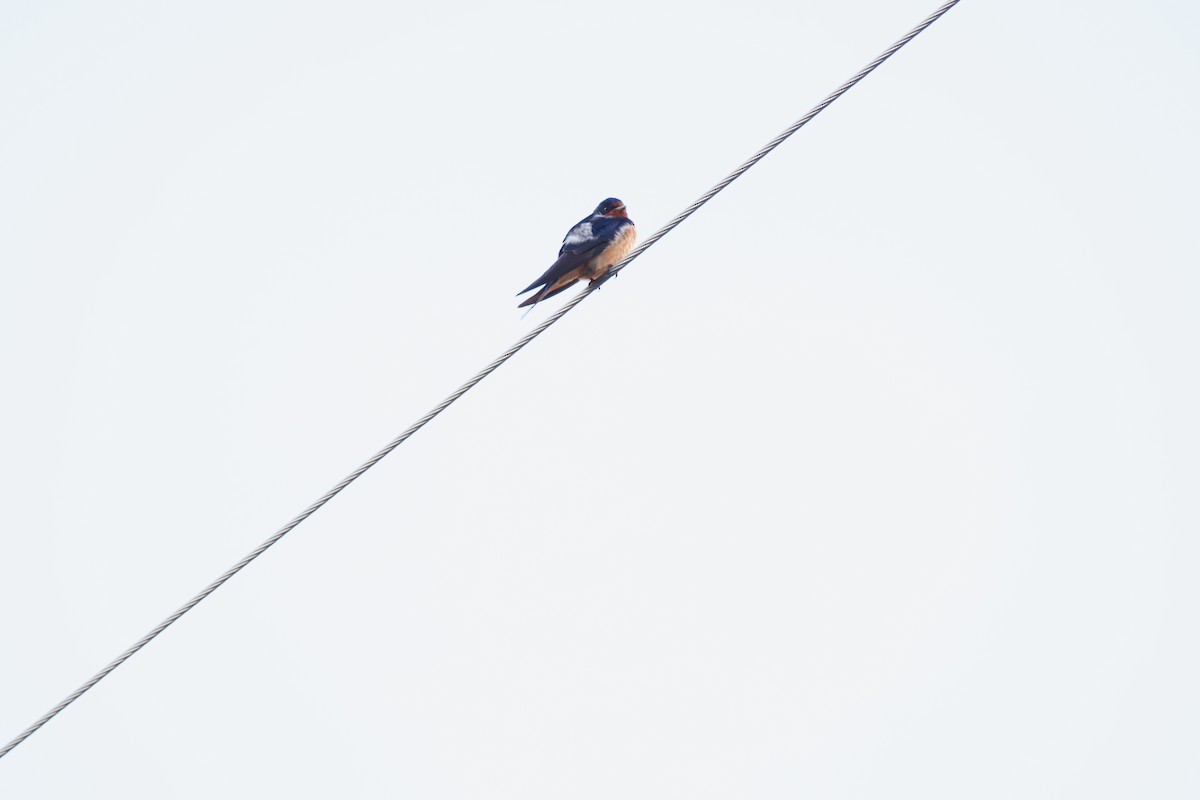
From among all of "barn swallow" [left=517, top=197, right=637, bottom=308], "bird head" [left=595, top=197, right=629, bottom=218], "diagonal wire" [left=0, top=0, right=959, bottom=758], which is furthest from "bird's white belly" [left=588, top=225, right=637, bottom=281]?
"diagonal wire" [left=0, top=0, right=959, bottom=758]

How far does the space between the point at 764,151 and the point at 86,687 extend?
303 centimetres

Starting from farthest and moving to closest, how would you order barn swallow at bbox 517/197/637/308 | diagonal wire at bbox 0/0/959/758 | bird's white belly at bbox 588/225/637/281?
bird's white belly at bbox 588/225/637/281 → barn swallow at bbox 517/197/637/308 → diagonal wire at bbox 0/0/959/758

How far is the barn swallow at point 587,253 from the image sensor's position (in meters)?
8.64

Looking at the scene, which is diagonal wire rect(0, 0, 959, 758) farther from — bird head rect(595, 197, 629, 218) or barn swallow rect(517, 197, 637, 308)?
bird head rect(595, 197, 629, 218)

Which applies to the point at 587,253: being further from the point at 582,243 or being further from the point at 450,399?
the point at 450,399

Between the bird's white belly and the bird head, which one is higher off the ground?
the bird head

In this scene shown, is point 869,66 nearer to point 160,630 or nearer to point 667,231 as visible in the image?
point 667,231

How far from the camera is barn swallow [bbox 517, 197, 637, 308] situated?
28.3ft

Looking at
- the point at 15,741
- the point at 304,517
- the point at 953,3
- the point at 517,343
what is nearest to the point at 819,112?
the point at 953,3

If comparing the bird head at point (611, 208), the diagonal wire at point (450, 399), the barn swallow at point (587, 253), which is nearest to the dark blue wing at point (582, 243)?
the barn swallow at point (587, 253)

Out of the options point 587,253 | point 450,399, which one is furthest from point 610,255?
point 450,399

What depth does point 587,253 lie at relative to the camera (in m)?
8.87

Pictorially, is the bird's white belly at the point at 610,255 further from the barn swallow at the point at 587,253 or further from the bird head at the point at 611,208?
the bird head at the point at 611,208

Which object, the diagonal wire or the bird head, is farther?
the bird head
